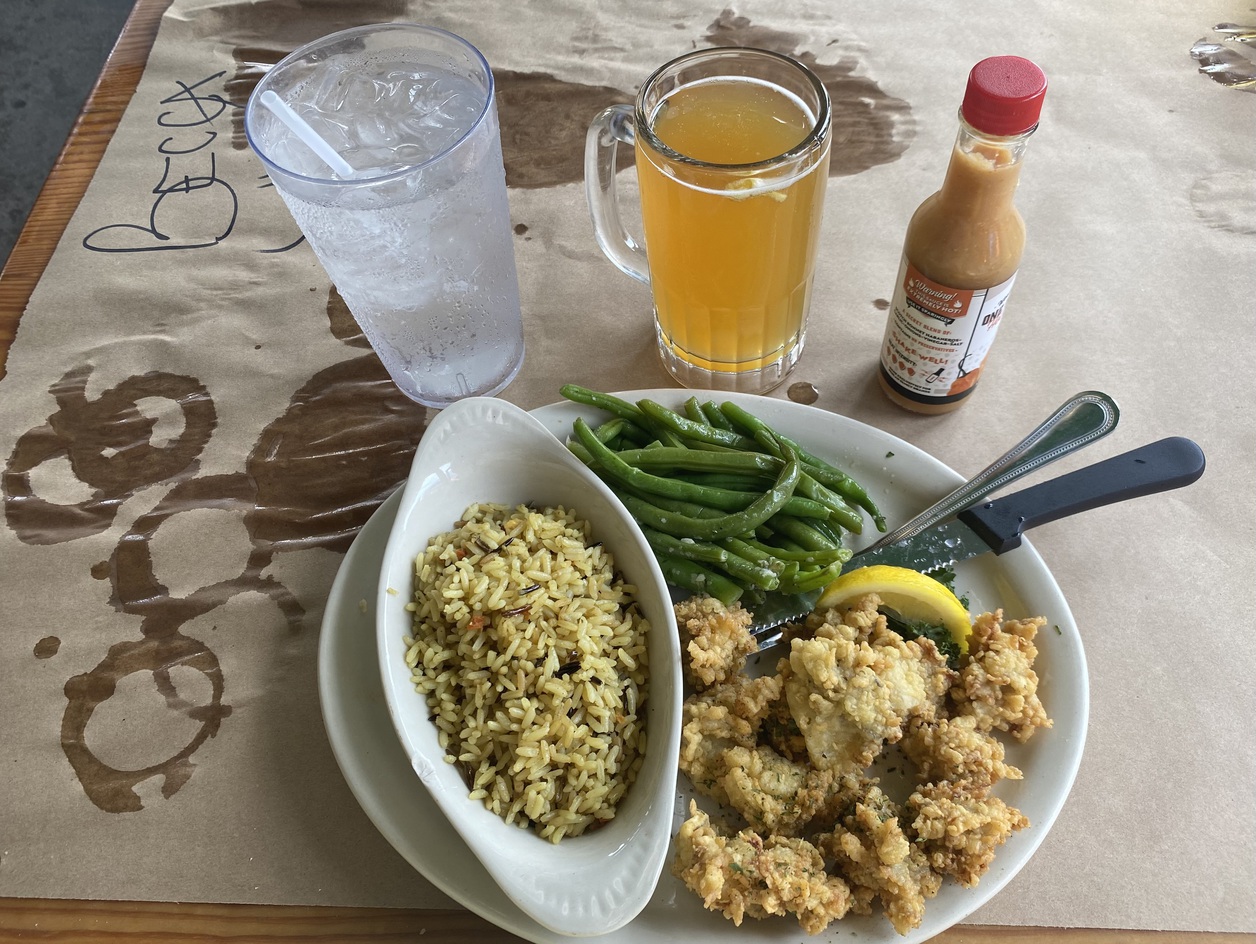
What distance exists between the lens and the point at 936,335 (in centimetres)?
157

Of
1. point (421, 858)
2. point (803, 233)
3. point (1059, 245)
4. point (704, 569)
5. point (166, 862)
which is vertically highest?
point (803, 233)

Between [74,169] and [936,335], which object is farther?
[74,169]

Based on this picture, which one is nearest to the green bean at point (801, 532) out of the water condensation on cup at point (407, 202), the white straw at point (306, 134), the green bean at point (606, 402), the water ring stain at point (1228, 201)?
the green bean at point (606, 402)

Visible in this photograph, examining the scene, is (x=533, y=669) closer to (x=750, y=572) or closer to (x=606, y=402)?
(x=750, y=572)

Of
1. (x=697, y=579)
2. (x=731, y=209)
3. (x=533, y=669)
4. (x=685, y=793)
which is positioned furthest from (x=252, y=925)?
(x=731, y=209)

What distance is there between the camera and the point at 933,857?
1.20 m

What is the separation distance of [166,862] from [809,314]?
163 centimetres

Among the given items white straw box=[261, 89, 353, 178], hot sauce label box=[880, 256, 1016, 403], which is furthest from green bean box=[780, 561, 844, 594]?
white straw box=[261, 89, 353, 178]

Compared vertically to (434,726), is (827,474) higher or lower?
higher

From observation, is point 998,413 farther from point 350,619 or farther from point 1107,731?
point 350,619

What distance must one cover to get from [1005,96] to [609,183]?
0.76 metres

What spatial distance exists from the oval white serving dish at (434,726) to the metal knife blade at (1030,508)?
26 cm

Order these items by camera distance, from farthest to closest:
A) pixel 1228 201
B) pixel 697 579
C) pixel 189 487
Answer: pixel 1228 201 < pixel 189 487 < pixel 697 579

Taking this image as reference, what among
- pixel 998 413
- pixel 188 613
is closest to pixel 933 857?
pixel 998 413
